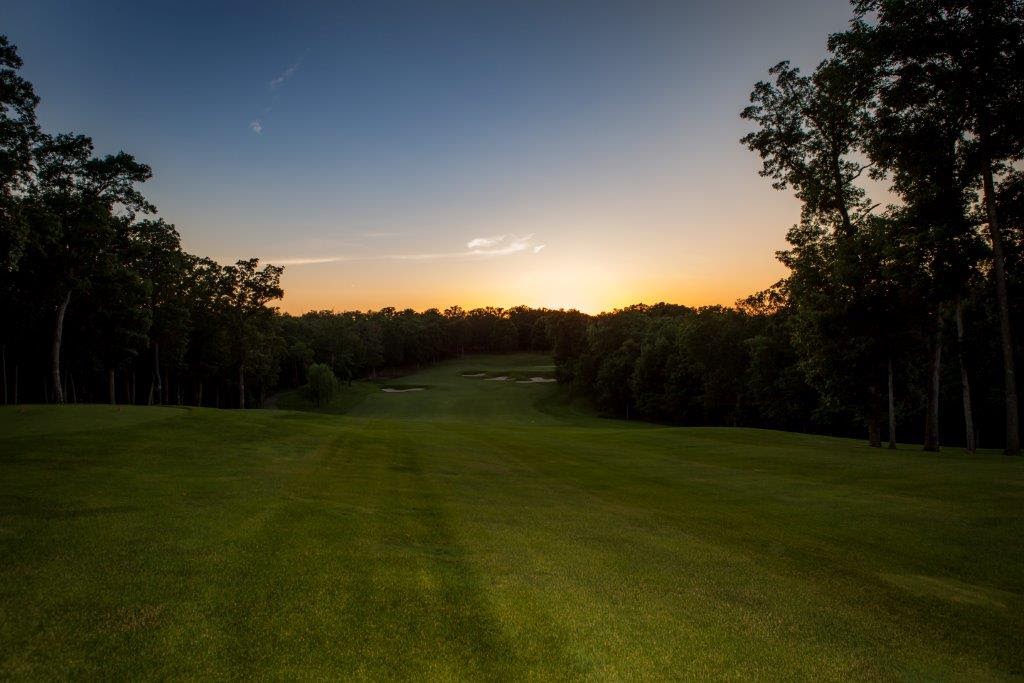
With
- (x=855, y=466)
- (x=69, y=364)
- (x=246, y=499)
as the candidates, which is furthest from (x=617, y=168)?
(x=69, y=364)

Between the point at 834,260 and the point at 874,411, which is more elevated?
the point at 834,260

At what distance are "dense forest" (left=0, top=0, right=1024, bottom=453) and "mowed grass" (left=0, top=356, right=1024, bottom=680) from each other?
39.3 ft

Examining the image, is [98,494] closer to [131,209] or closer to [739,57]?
[739,57]

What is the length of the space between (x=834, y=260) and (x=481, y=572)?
85.3 feet

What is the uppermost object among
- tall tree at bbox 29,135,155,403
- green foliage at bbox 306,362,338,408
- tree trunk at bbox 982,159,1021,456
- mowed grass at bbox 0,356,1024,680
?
tall tree at bbox 29,135,155,403

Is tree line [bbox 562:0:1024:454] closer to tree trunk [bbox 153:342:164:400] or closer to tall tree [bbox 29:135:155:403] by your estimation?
tall tree [bbox 29:135:155:403]

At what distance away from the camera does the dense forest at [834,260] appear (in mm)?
21281

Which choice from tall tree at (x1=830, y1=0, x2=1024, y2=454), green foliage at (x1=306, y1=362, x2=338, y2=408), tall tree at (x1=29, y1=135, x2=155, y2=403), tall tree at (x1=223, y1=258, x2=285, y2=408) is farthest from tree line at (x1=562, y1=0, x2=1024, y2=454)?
green foliage at (x1=306, y1=362, x2=338, y2=408)

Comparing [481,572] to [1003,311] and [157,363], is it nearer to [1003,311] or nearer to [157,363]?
[1003,311]

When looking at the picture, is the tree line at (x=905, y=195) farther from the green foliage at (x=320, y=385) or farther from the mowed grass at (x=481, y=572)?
the green foliage at (x=320, y=385)

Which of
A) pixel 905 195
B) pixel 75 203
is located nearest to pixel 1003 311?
pixel 905 195

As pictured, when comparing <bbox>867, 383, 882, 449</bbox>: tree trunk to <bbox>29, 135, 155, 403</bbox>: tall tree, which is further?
<bbox>29, 135, 155, 403</bbox>: tall tree

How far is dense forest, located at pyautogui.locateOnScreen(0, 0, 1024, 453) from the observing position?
21.3 metres

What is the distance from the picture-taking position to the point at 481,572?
22.7 feet
